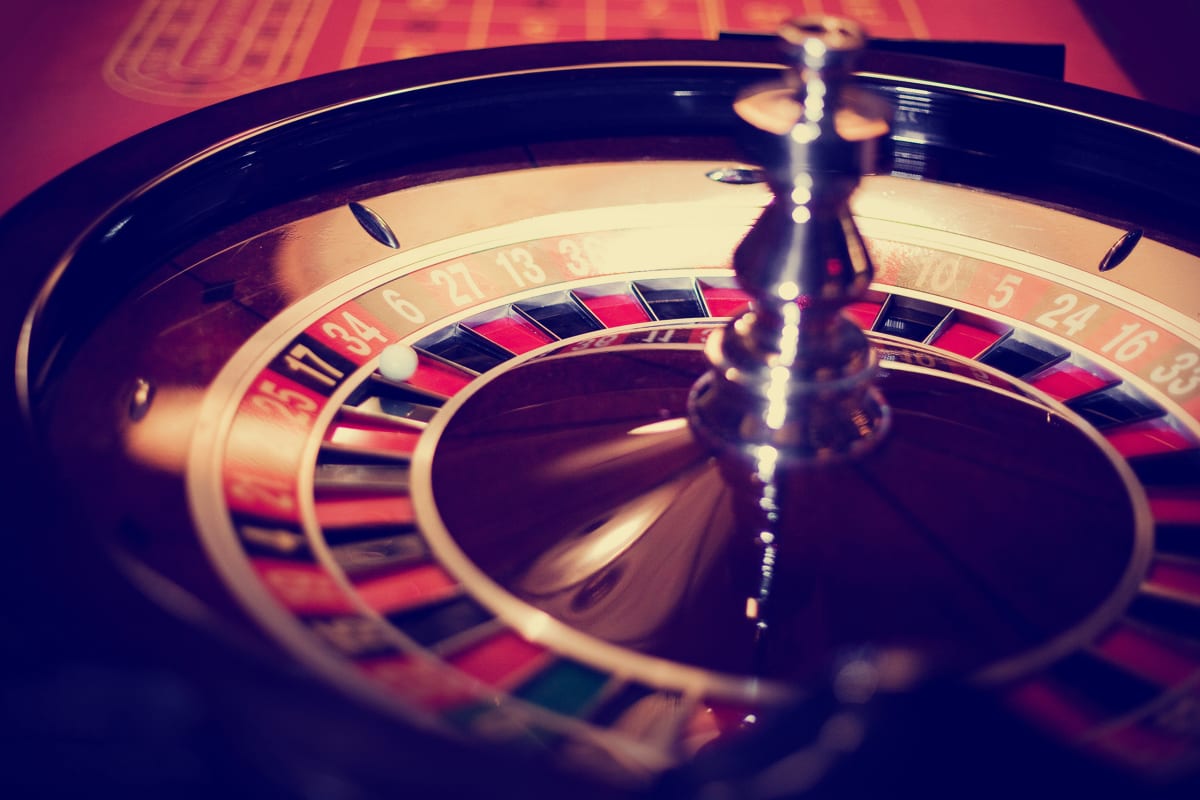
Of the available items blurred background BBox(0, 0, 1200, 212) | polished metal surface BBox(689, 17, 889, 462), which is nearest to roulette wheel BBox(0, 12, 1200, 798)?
polished metal surface BBox(689, 17, 889, 462)

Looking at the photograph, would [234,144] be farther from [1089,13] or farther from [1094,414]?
[1089,13]

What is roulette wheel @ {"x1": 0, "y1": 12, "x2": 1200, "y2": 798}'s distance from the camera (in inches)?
27.1

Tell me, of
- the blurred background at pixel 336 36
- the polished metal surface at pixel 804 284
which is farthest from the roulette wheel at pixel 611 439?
the blurred background at pixel 336 36

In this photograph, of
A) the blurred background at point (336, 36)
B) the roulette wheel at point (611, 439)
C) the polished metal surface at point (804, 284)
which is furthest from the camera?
the blurred background at point (336, 36)

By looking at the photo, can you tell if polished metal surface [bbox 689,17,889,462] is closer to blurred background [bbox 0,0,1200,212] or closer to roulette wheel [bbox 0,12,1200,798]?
roulette wheel [bbox 0,12,1200,798]

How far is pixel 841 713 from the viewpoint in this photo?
26.5 inches

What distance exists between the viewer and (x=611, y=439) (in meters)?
1.27

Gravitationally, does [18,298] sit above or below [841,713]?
above

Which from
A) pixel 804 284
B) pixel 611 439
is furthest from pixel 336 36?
pixel 804 284

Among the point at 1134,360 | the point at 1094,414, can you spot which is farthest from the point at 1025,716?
the point at 1134,360

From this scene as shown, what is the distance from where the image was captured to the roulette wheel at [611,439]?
69cm

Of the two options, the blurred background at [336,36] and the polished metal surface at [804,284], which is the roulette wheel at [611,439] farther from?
the blurred background at [336,36]

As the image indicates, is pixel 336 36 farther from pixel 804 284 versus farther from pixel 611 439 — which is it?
pixel 804 284

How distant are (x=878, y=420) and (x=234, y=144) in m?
0.91
